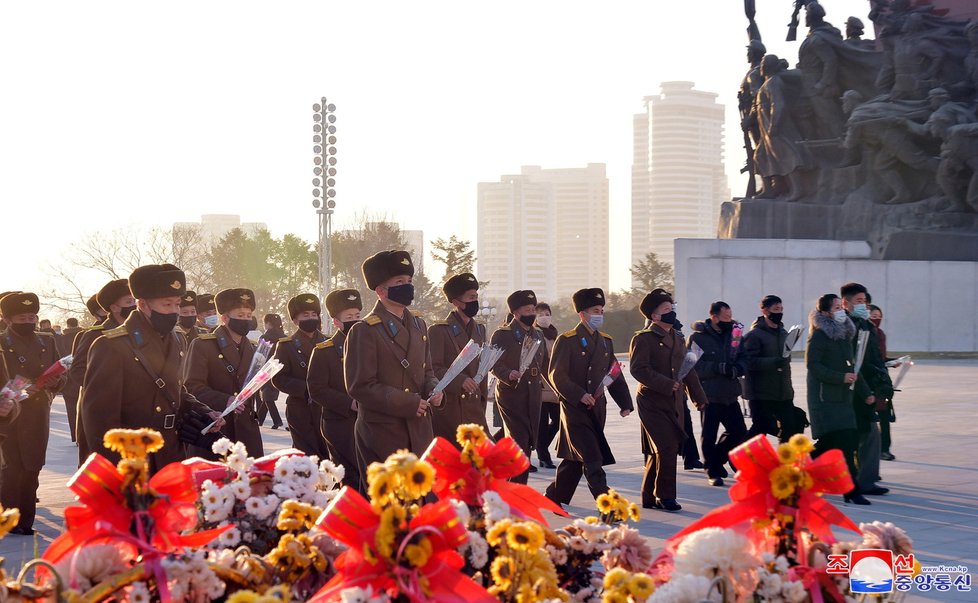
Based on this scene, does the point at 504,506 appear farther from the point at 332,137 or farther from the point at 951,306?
the point at 951,306

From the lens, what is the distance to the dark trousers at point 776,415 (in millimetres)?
11508

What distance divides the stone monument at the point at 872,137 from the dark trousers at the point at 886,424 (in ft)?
66.4

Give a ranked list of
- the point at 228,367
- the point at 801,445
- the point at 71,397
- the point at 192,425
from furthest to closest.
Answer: the point at 71,397 → the point at 228,367 → the point at 192,425 → the point at 801,445

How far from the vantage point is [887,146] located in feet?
106

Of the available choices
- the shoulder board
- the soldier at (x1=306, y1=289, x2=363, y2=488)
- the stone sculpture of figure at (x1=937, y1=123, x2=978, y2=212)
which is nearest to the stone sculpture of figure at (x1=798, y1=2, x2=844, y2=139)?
the stone sculpture of figure at (x1=937, y1=123, x2=978, y2=212)

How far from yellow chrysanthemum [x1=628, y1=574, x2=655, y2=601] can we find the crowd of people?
13.4ft

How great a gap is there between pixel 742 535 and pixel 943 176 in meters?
30.5

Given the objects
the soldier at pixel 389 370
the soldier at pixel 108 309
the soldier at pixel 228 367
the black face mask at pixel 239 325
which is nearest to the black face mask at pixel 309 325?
the soldier at pixel 228 367

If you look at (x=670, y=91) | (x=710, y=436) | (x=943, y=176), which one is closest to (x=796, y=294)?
(x=943, y=176)

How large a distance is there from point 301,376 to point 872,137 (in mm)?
25428

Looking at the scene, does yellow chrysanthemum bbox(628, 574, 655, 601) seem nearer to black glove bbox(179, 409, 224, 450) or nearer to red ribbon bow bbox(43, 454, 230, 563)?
red ribbon bow bbox(43, 454, 230, 563)

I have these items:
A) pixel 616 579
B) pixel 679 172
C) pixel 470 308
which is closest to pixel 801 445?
pixel 616 579

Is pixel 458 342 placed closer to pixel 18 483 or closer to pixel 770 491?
pixel 18 483

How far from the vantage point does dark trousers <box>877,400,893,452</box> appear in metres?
11.9
